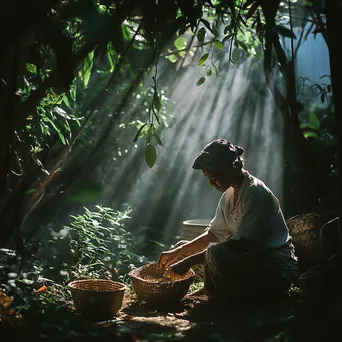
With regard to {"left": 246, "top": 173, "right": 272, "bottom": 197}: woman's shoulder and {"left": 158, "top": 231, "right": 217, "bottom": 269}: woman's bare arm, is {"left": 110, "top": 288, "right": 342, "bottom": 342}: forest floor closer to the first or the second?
{"left": 158, "top": 231, "right": 217, "bottom": 269}: woman's bare arm

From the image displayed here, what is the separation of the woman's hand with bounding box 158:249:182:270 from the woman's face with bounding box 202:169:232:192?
2.26 ft

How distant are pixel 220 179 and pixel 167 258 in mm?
824

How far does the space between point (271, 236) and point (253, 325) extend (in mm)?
988

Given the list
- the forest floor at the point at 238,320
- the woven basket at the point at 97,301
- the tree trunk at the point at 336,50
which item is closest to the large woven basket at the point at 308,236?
the forest floor at the point at 238,320

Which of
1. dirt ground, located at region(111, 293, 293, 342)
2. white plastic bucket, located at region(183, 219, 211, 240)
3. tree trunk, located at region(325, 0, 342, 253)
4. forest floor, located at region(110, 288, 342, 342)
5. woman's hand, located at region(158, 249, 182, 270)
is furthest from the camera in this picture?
white plastic bucket, located at region(183, 219, 211, 240)

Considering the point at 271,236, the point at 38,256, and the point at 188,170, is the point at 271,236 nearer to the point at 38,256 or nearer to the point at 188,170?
the point at 38,256

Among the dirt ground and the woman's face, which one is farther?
the woman's face

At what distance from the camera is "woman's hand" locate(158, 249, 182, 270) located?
12.4ft

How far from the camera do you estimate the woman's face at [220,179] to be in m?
3.45

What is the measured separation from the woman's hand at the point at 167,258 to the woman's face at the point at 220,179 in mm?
688

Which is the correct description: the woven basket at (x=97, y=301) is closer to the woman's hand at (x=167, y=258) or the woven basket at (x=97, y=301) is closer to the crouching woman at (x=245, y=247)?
the crouching woman at (x=245, y=247)

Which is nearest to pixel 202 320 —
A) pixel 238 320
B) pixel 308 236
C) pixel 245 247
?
pixel 238 320

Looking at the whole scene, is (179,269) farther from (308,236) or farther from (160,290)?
(308,236)

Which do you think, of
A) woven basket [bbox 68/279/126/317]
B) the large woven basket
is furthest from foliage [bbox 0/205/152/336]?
the large woven basket
